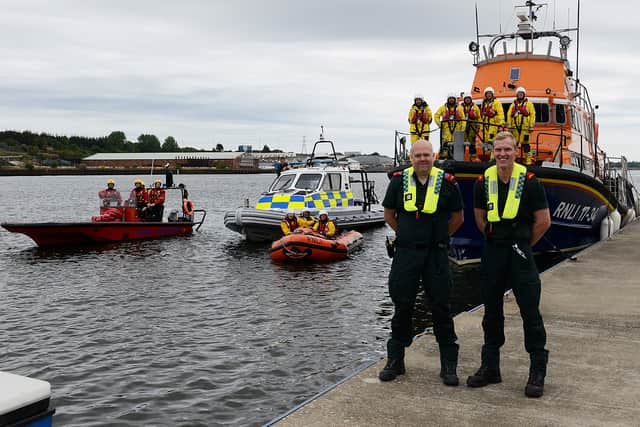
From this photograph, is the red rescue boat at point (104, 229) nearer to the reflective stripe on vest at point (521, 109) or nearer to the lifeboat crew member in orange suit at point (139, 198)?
the lifeboat crew member in orange suit at point (139, 198)

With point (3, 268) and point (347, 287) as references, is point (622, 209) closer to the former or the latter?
point (347, 287)

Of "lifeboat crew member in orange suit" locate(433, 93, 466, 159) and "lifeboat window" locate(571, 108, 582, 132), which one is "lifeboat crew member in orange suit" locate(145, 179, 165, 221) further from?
"lifeboat window" locate(571, 108, 582, 132)

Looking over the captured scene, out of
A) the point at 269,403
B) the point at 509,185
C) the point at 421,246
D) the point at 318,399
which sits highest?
the point at 509,185

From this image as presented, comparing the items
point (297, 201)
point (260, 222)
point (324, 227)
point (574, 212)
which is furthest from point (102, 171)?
point (574, 212)

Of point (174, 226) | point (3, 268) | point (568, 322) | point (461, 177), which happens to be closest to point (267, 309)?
point (461, 177)

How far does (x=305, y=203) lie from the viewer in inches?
769

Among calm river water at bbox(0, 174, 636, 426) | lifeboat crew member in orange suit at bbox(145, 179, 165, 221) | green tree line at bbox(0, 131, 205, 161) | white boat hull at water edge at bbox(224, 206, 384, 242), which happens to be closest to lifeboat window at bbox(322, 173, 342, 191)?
A: white boat hull at water edge at bbox(224, 206, 384, 242)

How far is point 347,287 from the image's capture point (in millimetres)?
12781

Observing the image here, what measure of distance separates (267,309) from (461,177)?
13.8ft

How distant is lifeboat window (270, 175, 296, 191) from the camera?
2050cm

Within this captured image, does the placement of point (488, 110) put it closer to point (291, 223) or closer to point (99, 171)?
point (291, 223)

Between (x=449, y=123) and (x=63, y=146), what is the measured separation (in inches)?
6985

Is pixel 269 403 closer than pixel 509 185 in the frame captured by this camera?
No

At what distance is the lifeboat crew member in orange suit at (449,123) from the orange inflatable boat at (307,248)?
416 cm
